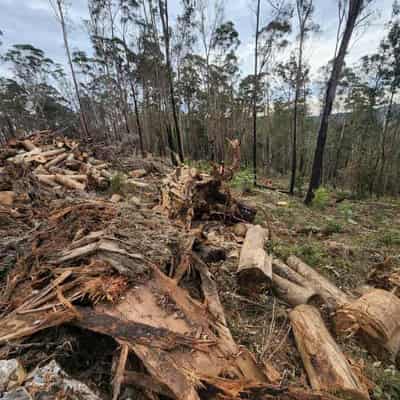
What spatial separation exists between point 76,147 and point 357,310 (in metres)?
7.95

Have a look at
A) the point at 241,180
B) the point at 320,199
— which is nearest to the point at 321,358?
the point at 241,180

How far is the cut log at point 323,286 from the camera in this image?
2.05 meters

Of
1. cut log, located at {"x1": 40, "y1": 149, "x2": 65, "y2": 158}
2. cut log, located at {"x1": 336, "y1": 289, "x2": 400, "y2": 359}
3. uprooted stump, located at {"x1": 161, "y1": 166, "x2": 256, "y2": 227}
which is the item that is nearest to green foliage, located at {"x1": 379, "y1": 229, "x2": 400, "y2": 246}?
uprooted stump, located at {"x1": 161, "y1": 166, "x2": 256, "y2": 227}

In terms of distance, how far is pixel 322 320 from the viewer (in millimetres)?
1717

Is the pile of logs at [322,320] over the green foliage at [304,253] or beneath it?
over

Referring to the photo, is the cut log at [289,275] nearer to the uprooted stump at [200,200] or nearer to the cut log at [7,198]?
the uprooted stump at [200,200]

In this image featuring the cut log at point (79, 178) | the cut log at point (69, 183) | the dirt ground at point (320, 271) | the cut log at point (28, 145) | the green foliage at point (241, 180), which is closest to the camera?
the dirt ground at point (320, 271)

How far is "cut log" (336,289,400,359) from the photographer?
160cm

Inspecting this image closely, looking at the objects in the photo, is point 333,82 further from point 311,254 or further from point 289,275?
point 289,275

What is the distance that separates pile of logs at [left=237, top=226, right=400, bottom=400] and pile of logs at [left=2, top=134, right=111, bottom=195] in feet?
13.8

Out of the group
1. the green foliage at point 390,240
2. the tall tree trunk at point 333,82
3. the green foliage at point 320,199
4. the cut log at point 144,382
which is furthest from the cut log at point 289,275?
the tall tree trunk at point 333,82

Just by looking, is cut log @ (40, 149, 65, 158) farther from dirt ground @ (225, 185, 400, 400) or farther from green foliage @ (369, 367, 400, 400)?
green foliage @ (369, 367, 400, 400)

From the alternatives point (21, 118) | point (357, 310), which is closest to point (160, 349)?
point (357, 310)

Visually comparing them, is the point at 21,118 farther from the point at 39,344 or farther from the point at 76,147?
the point at 39,344
